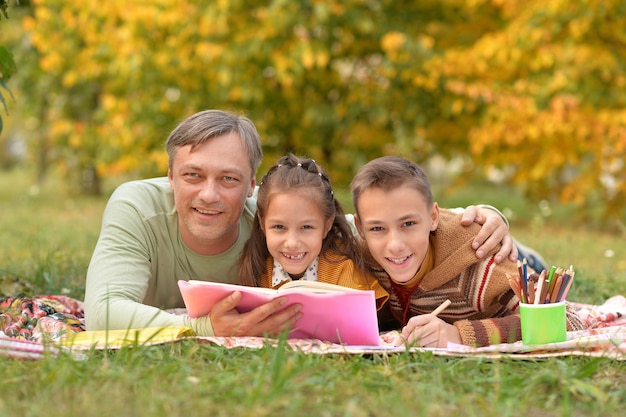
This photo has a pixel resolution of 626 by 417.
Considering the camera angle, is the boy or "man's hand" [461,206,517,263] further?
"man's hand" [461,206,517,263]

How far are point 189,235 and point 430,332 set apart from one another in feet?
3.88

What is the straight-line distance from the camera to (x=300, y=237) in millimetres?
3201

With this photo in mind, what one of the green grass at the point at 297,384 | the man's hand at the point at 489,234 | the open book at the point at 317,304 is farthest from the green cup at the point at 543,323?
the open book at the point at 317,304

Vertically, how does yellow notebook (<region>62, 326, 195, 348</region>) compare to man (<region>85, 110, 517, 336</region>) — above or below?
below

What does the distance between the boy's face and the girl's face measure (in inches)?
7.9

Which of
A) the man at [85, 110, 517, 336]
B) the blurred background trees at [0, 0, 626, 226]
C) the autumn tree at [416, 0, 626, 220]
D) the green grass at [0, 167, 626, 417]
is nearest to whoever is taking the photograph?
the green grass at [0, 167, 626, 417]

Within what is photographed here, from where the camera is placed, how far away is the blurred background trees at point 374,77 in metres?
7.57

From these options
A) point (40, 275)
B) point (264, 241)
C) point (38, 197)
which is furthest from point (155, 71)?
point (264, 241)

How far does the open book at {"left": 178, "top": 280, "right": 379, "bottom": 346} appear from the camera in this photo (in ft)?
9.12

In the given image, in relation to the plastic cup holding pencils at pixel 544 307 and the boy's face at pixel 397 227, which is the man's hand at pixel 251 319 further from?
the plastic cup holding pencils at pixel 544 307

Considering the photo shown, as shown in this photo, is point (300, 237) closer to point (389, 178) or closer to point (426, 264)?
point (389, 178)

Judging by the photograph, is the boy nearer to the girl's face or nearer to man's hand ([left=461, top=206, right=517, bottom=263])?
man's hand ([left=461, top=206, right=517, bottom=263])

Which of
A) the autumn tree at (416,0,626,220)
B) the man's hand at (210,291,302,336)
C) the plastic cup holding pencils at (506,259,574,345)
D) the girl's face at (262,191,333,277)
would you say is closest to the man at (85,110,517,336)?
the man's hand at (210,291,302,336)

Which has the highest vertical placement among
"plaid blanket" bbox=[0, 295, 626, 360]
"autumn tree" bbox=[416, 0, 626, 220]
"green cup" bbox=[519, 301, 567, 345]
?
"autumn tree" bbox=[416, 0, 626, 220]
